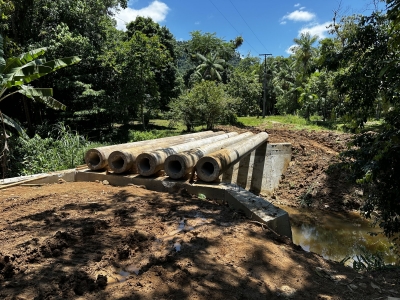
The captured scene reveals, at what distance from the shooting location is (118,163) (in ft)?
22.3

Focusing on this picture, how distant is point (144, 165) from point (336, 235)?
6044 millimetres

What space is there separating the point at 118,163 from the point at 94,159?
2.50 ft

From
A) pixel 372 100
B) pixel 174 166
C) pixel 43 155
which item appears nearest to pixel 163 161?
pixel 174 166

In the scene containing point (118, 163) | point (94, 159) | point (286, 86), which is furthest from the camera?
point (286, 86)

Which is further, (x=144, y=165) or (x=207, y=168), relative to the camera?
(x=144, y=165)

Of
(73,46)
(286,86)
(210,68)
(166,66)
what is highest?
(210,68)

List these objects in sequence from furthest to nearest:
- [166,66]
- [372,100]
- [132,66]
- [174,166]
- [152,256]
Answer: [166,66]
[132,66]
[174,166]
[372,100]
[152,256]

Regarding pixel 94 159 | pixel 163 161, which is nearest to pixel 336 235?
pixel 163 161

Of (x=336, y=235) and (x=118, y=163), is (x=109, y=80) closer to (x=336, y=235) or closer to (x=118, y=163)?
(x=118, y=163)

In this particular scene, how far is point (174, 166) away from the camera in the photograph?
643 centimetres

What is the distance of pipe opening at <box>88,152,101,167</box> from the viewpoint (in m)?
7.09

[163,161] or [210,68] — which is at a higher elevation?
[210,68]

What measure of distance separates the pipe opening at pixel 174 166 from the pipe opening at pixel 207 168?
0.47m

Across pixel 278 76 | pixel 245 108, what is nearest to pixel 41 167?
pixel 245 108
